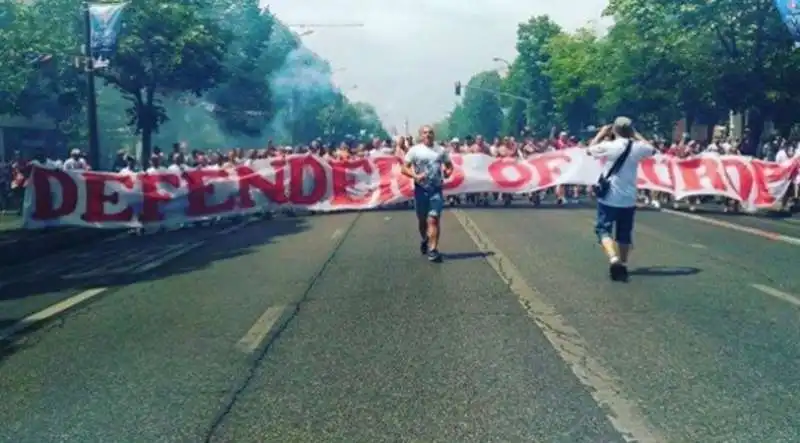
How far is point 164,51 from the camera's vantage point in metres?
34.5

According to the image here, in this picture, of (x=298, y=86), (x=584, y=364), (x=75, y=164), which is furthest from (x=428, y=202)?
(x=298, y=86)

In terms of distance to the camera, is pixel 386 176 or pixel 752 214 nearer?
pixel 752 214

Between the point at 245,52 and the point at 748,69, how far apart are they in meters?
32.6

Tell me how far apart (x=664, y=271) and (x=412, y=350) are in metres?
5.24

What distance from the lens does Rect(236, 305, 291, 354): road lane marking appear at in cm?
730

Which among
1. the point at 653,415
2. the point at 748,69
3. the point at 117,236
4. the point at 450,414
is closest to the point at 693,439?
the point at 653,415

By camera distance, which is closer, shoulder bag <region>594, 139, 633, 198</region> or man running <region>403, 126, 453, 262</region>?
shoulder bag <region>594, 139, 633, 198</region>

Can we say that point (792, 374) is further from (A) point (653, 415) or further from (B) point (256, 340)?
(B) point (256, 340)

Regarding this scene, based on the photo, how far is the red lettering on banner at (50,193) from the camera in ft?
58.9

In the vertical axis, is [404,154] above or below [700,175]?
above

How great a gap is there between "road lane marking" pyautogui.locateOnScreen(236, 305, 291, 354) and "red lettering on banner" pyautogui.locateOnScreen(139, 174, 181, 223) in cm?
1116

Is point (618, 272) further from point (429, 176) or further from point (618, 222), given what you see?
point (429, 176)

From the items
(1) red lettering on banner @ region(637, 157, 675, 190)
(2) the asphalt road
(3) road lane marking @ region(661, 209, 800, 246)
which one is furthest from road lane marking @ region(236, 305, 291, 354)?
(1) red lettering on banner @ region(637, 157, 675, 190)

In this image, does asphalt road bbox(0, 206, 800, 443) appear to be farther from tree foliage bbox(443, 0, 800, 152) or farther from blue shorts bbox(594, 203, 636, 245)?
tree foliage bbox(443, 0, 800, 152)
